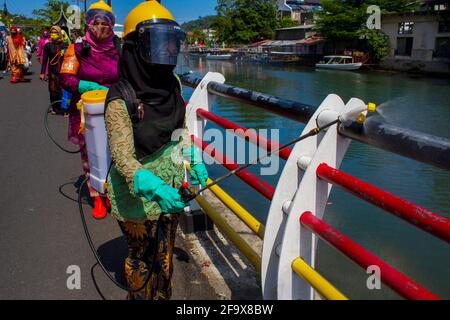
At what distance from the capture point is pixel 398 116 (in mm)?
19078

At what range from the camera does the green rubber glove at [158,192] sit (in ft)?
5.98

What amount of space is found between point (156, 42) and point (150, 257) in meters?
1.14

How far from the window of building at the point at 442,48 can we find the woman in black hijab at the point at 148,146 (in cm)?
3867

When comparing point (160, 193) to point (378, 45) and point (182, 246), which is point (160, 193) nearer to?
point (182, 246)

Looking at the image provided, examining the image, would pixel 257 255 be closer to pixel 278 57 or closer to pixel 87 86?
pixel 87 86

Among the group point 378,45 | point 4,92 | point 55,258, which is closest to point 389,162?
point 55,258

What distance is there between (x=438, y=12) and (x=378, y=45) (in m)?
6.86

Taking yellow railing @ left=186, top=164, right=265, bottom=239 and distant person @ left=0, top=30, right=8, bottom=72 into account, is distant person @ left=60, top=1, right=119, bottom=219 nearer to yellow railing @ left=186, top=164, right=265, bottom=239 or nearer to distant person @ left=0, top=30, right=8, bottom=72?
yellow railing @ left=186, top=164, right=265, bottom=239

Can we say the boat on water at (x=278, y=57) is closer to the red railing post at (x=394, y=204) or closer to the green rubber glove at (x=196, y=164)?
the green rubber glove at (x=196, y=164)

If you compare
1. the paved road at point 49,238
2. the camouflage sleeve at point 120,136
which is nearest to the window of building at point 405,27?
the paved road at point 49,238

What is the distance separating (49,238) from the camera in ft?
11.9

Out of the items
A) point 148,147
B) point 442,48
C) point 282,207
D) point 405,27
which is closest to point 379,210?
point 282,207

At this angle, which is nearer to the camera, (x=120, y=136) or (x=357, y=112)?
(x=357, y=112)

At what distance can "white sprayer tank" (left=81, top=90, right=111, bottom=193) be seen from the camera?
354cm
